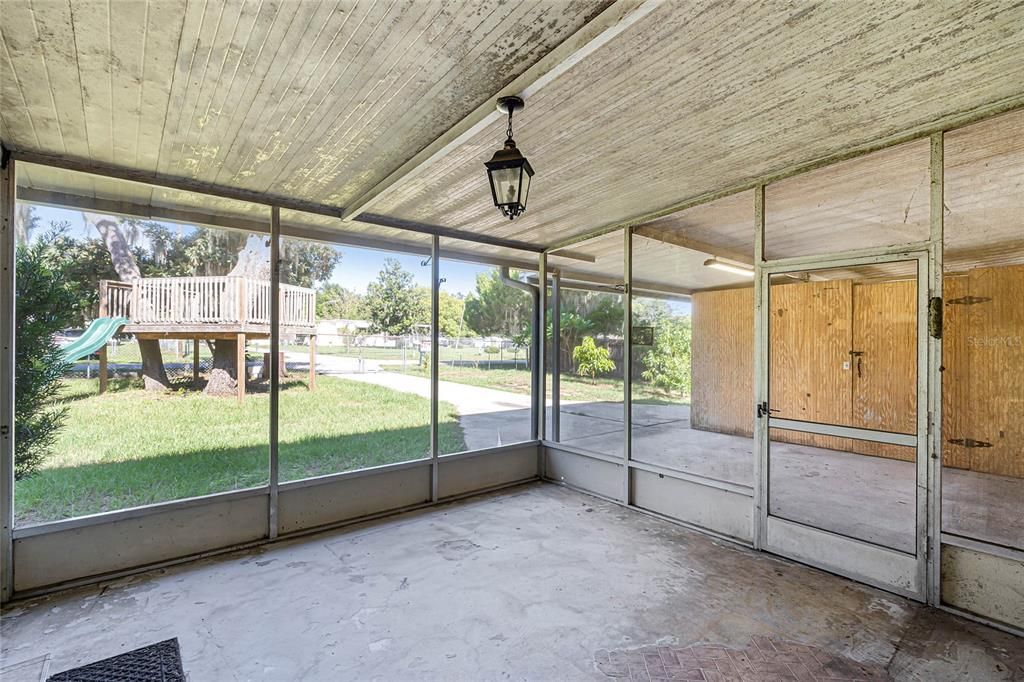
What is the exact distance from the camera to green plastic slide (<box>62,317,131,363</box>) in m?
3.30

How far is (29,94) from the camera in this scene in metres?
2.38

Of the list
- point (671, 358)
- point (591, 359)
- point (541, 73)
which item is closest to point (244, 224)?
point (541, 73)

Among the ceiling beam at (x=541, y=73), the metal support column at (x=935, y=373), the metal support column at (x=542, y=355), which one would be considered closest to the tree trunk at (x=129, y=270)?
the ceiling beam at (x=541, y=73)

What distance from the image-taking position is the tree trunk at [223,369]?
12.9 feet

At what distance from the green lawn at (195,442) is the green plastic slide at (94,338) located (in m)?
0.21

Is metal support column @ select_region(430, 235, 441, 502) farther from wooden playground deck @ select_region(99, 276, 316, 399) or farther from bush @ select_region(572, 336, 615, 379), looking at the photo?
bush @ select_region(572, 336, 615, 379)

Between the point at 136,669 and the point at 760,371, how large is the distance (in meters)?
4.35

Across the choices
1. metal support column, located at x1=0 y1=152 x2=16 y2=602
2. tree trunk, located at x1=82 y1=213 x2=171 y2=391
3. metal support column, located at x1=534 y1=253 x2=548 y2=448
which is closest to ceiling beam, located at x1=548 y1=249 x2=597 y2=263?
metal support column, located at x1=534 y1=253 x2=548 y2=448

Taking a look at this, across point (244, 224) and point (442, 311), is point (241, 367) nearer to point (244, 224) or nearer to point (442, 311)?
point (244, 224)

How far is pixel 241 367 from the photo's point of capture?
4.02 meters

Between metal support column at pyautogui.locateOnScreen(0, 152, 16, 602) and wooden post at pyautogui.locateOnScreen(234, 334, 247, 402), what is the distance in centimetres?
134

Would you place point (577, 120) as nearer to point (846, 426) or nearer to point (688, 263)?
point (688, 263)

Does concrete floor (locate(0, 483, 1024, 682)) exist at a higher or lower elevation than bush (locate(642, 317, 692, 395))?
lower

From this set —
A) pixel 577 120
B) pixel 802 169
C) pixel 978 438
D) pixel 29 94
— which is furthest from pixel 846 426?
pixel 29 94
